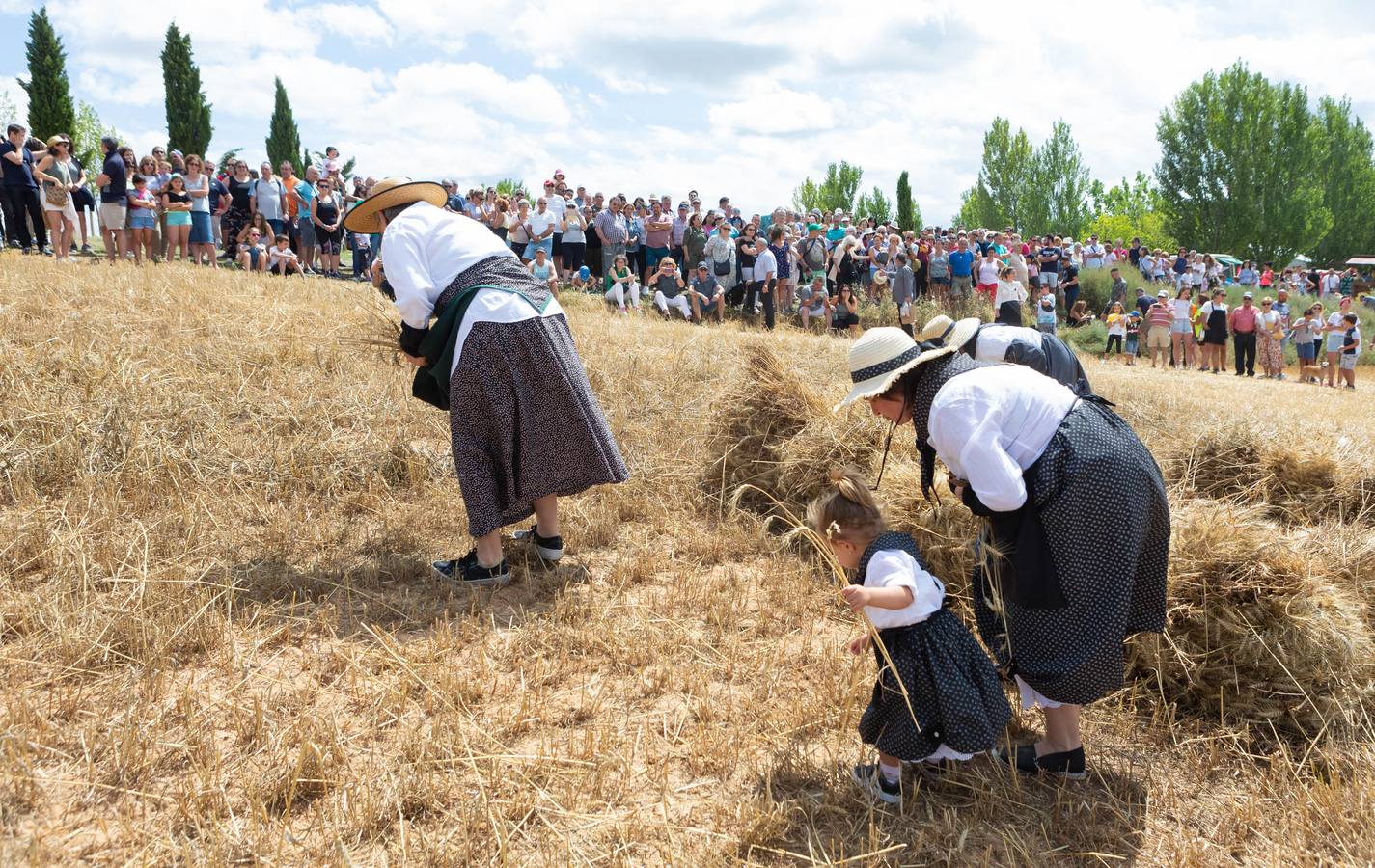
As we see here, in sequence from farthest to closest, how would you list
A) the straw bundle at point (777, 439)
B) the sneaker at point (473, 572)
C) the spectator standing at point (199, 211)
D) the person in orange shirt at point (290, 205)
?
the person in orange shirt at point (290, 205)
the spectator standing at point (199, 211)
the straw bundle at point (777, 439)
the sneaker at point (473, 572)

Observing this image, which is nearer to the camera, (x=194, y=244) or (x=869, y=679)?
(x=869, y=679)

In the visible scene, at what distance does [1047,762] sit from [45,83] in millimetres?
40602

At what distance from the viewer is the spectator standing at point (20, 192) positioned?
12891mm

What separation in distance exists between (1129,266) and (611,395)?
26.2 metres

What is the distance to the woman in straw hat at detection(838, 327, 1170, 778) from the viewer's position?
117 inches

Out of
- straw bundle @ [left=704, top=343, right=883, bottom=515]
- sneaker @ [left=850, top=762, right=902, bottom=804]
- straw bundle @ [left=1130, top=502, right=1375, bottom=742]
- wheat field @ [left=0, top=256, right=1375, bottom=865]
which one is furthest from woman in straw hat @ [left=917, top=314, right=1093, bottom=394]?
sneaker @ [left=850, top=762, right=902, bottom=804]

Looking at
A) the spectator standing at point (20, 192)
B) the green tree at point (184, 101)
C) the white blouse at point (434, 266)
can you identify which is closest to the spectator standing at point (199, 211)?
the spectator standing at point (20, 192)

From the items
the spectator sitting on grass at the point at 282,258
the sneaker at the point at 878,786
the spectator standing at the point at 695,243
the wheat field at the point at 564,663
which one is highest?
the spectator standing at the point at 695,243

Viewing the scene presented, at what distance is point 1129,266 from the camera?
96.9 ft

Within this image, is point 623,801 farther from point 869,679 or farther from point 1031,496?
point 1031,496

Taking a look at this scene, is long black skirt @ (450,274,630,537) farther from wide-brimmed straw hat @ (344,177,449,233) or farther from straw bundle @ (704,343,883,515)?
straw bundle @ (704,343,883,515)

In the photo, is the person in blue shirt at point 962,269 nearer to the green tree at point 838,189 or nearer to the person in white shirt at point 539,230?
the person in white shirt at point 539,230

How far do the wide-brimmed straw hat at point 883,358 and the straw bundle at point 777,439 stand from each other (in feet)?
7.98

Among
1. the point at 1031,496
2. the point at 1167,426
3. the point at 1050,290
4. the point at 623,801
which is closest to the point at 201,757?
the point at 623,801
